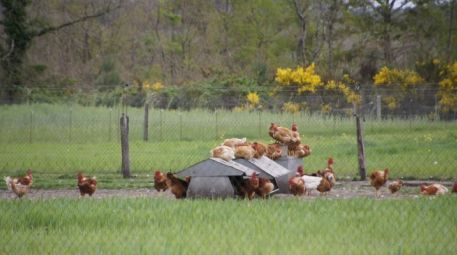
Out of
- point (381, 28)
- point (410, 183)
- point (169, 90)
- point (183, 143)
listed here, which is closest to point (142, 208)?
point (410, 183)

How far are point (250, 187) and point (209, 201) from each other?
32.5 inches

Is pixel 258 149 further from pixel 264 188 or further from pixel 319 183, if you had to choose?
pixel 264 188

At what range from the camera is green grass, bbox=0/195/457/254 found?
273 inches

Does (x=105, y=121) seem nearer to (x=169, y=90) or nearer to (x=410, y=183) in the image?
(x=169, y=90)

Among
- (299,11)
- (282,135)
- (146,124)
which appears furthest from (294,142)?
(299,11)

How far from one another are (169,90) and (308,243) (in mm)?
21282

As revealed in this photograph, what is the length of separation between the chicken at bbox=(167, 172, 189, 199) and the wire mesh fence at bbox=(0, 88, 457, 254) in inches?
14.7

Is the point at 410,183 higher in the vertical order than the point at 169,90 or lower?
lower

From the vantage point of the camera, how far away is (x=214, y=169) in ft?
36.2

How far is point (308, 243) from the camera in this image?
712 cm

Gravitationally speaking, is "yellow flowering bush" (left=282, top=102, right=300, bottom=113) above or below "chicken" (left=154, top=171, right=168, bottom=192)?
above

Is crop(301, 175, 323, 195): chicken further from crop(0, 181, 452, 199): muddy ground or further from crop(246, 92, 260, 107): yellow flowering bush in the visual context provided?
crop(246, 92, 260, 107): yellow flowering bush

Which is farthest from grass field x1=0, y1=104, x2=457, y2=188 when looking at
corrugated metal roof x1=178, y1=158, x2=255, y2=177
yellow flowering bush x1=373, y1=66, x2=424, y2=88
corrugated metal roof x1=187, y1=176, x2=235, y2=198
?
yellow flowering bush x1=373, y1=66, x2=424, y2=88

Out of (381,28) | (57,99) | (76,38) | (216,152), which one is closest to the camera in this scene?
(216,152)
